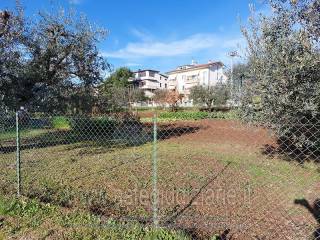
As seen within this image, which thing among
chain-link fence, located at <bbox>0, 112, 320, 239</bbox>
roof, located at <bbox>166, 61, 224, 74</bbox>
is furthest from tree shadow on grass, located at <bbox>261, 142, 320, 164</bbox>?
roof, located at <bbox>166, 61, 224, 74</bbox>

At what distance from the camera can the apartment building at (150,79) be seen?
3187 inches

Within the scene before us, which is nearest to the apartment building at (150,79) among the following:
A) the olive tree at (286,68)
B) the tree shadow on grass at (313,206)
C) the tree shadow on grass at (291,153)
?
the tree shadow on grass at (291,153)

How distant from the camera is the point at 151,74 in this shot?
8544 centimetres

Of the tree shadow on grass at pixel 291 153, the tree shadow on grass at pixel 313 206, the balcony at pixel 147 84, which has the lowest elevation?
the tree shadow on grass at pixel 313 206

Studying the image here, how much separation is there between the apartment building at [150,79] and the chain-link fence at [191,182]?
68.1 m

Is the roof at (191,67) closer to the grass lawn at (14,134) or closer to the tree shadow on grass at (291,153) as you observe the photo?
the grass lawn at (14,134)

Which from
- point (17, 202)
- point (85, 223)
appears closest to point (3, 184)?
point (17, 202)

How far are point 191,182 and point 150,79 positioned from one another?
252 feet

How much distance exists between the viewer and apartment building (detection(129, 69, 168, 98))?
80.9 metres

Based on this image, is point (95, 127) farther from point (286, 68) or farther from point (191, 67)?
point (191, 67)

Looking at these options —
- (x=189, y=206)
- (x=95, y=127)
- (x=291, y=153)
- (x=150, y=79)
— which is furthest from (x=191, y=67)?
(x=189, y=206)

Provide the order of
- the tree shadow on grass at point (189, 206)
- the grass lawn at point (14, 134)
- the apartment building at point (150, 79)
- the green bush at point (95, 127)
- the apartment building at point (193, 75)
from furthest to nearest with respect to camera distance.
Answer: the apartment building at point (150, 79) → the apartment building at point (193, 75) → the green bush at point (95, 127) → the grass lawn at point (14, 134) → the tree shadow on grass at point (189, 206)

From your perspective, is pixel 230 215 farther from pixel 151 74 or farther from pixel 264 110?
pixel 151 74

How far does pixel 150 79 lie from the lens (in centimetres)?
8319
